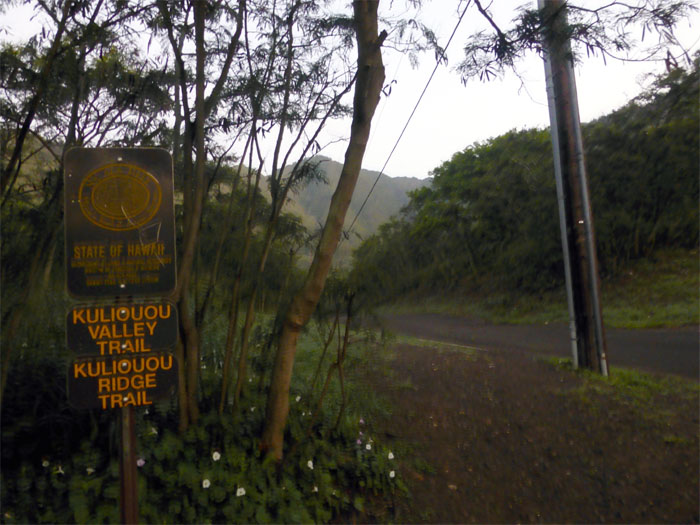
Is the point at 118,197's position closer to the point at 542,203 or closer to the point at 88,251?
the point at 88,251

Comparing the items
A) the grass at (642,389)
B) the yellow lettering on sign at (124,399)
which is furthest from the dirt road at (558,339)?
the yellow lettering on sign at (124,399)

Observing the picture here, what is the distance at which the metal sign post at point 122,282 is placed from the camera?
3.23 meters

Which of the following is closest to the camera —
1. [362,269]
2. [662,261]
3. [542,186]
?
[362,269]

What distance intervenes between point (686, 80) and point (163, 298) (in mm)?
6226

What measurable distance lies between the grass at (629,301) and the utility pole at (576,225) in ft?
14.0

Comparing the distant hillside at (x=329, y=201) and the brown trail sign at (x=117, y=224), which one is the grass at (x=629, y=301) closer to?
the distant hillside at (x=329, y=201)

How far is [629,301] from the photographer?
682 inches

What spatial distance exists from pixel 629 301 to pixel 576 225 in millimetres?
9238

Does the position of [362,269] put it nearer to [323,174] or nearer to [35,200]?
[323,174]

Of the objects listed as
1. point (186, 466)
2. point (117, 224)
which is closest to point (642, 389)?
point (186, 466)

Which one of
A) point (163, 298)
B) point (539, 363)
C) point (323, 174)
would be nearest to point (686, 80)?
point (323, 174)

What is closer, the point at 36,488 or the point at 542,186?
the point at 36,488

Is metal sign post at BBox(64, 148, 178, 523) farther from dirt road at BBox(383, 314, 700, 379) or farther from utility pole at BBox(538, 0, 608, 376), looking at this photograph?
utility pole at BBox(538, 0, 608, 376)

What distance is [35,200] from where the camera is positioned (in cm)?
588
